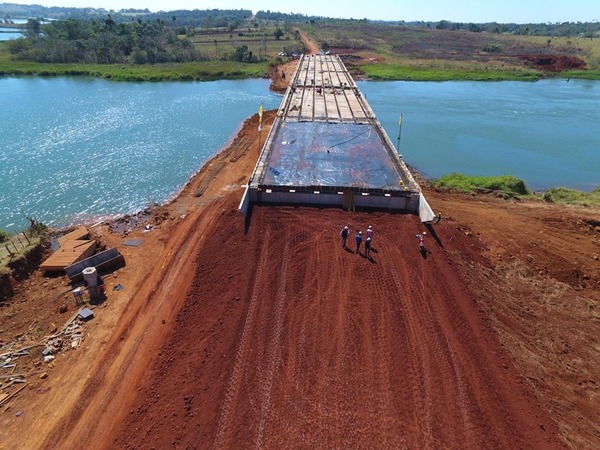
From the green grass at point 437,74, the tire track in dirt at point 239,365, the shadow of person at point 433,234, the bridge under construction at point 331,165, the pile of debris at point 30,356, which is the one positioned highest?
the green grass at point 437,74

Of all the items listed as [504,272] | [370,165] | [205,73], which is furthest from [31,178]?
[205,73]

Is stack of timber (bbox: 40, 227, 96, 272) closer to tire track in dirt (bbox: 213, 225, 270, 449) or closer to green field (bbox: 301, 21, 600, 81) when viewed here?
tire track in dirt (bbox: 213, 225, 270, 449)

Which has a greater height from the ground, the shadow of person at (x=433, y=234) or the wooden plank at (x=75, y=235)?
the shadow of person at (x=433, y=234)

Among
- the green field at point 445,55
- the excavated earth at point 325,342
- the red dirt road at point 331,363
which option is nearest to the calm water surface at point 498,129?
A: the green field at point 445,55

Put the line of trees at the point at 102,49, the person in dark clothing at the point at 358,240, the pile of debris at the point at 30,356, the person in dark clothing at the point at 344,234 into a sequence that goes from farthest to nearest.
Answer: the line of trees at the point at 102,49, the person in dark clothing at the point at 344,234, the person in dark clothing at the point at 358,240, the pile of debris at the point at 30,356

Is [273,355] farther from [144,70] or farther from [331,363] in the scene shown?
[144,70]

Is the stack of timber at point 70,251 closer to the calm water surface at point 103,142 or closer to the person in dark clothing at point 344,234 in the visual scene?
the calm water surface at point 103,142

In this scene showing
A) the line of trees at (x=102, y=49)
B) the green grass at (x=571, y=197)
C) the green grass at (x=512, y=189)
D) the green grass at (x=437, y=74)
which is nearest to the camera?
the green grass at (x=571, y=197)
